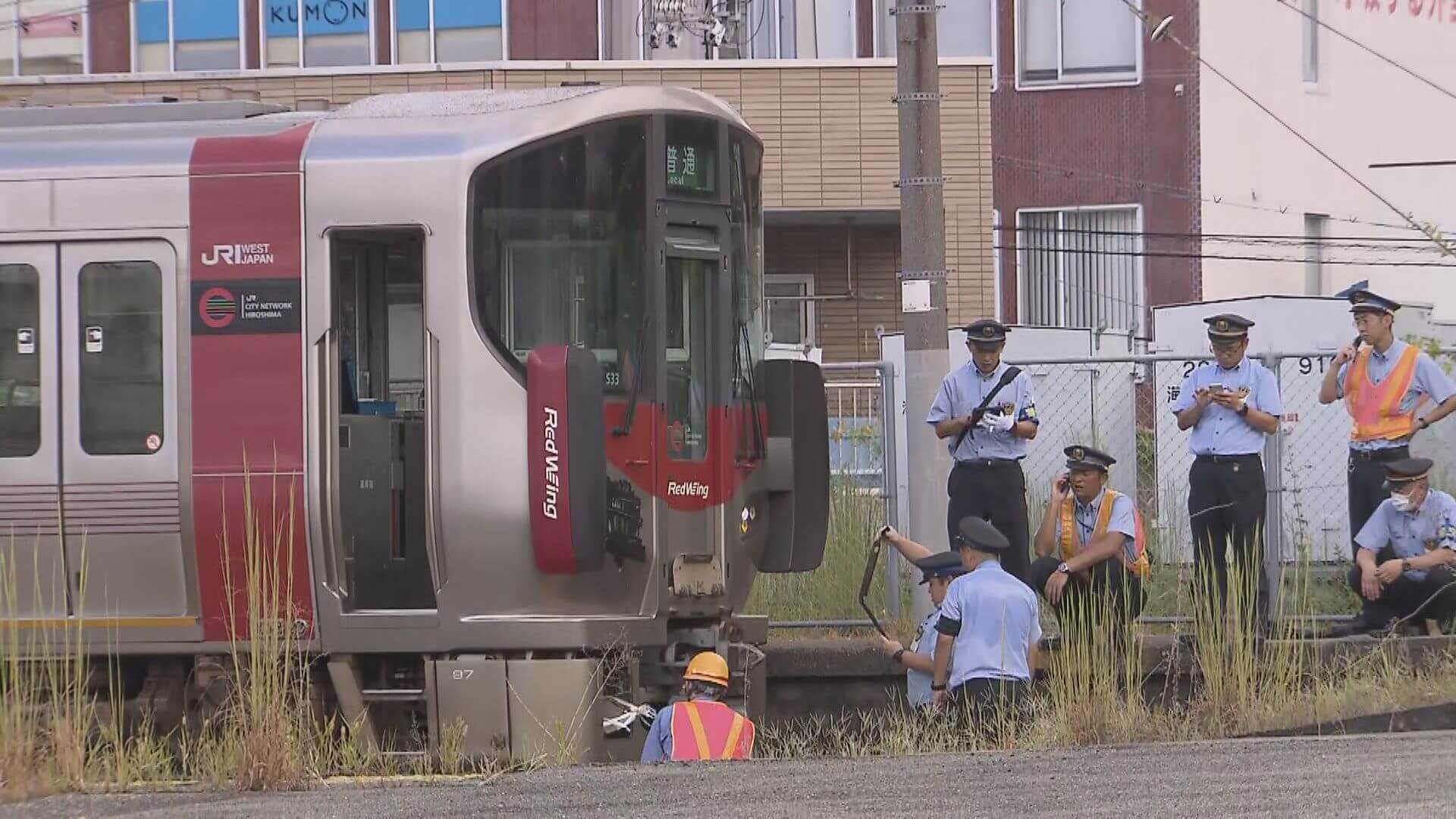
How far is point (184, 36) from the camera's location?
22031mm

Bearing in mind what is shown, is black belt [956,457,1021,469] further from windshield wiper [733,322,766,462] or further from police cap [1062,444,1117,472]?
windshield wiper [733,322,766,462]

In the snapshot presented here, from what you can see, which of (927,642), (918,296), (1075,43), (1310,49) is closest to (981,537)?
(927,642)

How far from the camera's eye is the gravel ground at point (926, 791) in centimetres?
639

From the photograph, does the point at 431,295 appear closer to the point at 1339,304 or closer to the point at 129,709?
the point at 129,709

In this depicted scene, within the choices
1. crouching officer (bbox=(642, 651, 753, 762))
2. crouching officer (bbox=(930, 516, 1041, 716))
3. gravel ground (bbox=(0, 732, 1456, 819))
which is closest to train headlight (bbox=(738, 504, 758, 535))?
crouching officer (bbox=(930, 516, 1041, 716))

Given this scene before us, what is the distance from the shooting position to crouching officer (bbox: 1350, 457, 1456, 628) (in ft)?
33.0

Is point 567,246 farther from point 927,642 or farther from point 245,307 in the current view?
point 927,642

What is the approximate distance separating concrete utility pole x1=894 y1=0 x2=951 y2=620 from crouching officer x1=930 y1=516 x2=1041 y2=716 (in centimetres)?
108

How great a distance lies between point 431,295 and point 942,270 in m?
2.96

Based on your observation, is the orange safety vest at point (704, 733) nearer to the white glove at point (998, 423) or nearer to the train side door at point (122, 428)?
the train side door at point (122, 428)

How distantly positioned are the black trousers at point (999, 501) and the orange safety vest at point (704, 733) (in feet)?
7.89

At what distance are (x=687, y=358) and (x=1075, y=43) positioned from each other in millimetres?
14950

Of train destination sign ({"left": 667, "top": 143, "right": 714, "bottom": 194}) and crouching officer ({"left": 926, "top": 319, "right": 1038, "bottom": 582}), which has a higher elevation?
train destination sign ({"left": 667, "top": 143, "right": 714, "bottom": 194})

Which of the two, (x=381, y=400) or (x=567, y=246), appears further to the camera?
(x=381, y=400)
